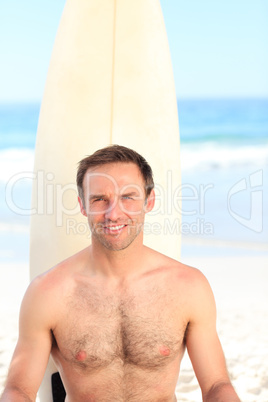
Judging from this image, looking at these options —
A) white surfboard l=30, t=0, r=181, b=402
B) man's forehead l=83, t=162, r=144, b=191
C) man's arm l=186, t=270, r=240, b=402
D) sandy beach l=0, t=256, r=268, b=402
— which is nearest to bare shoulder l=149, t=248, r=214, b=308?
man's arm l=186, t=270, r=240, b=402

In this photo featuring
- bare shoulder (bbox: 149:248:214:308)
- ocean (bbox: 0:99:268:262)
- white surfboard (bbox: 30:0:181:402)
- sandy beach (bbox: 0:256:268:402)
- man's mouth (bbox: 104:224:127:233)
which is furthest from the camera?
ocean (bbox: 0:99:268:262)

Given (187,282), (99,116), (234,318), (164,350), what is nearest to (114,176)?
(187,282)

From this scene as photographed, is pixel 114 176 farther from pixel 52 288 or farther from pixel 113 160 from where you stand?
pixel 52 288

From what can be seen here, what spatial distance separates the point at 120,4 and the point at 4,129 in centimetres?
793

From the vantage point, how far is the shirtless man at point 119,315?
1161 millimetres

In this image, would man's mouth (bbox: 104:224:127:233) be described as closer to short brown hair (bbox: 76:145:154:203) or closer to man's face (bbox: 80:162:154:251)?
man's face (bbox: 80:162:154:251)

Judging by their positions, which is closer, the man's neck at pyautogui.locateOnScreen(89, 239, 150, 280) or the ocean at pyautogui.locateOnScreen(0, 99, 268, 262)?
the man's neck at pyautogui.locateOnScreen(89, 239, 150, 280)

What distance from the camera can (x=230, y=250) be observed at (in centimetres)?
595

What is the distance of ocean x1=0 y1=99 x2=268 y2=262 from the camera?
6.64m

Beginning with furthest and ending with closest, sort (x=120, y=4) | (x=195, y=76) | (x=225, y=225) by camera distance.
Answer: (x=195, y=76) < (x=225, y=225) < (x=120, y=4)

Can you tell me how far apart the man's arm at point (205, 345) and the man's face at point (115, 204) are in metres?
0.21

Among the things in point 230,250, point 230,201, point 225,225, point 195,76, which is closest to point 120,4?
point 230,250

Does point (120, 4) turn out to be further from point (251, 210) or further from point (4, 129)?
point (4, 129)

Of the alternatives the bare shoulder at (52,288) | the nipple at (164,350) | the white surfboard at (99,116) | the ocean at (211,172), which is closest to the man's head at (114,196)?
the bare shoulder at (52,288)
